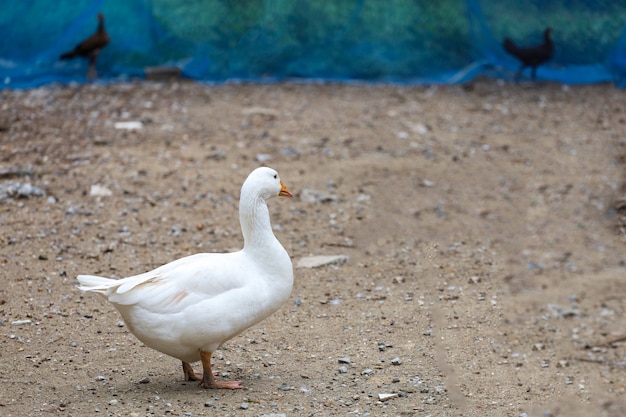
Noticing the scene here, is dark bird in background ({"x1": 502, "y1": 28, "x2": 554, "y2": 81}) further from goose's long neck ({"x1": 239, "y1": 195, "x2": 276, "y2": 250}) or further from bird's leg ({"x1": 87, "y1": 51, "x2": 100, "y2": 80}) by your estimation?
goose's long neck ({"x1": 239, "y1": 195, "x2": 276, "y2": 250})

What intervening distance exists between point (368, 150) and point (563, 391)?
4257 millimetres

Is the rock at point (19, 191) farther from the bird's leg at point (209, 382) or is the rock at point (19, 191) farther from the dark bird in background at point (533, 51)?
the dark bird in background at point (533, 51)

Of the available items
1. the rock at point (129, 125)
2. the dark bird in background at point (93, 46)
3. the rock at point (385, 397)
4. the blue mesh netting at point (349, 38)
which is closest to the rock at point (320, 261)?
the rock at point (385, 397)

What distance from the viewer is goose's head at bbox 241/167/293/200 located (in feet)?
15.3

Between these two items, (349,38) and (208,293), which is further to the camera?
(349,38)

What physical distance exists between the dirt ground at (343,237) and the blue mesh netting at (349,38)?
33 centimetres

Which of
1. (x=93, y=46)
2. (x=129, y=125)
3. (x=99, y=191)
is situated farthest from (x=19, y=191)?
(x=93, y=46)

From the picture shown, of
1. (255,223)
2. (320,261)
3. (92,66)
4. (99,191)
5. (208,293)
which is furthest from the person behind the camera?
(92,66)

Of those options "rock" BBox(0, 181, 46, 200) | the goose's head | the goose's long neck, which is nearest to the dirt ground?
"rock" BBox(0, 181, 46, 200)

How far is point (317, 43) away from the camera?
1041cm

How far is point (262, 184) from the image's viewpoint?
15.4 feet

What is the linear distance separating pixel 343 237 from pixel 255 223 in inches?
92.0

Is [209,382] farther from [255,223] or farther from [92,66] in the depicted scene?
[92,66]

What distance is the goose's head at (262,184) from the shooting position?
467 centimetres
